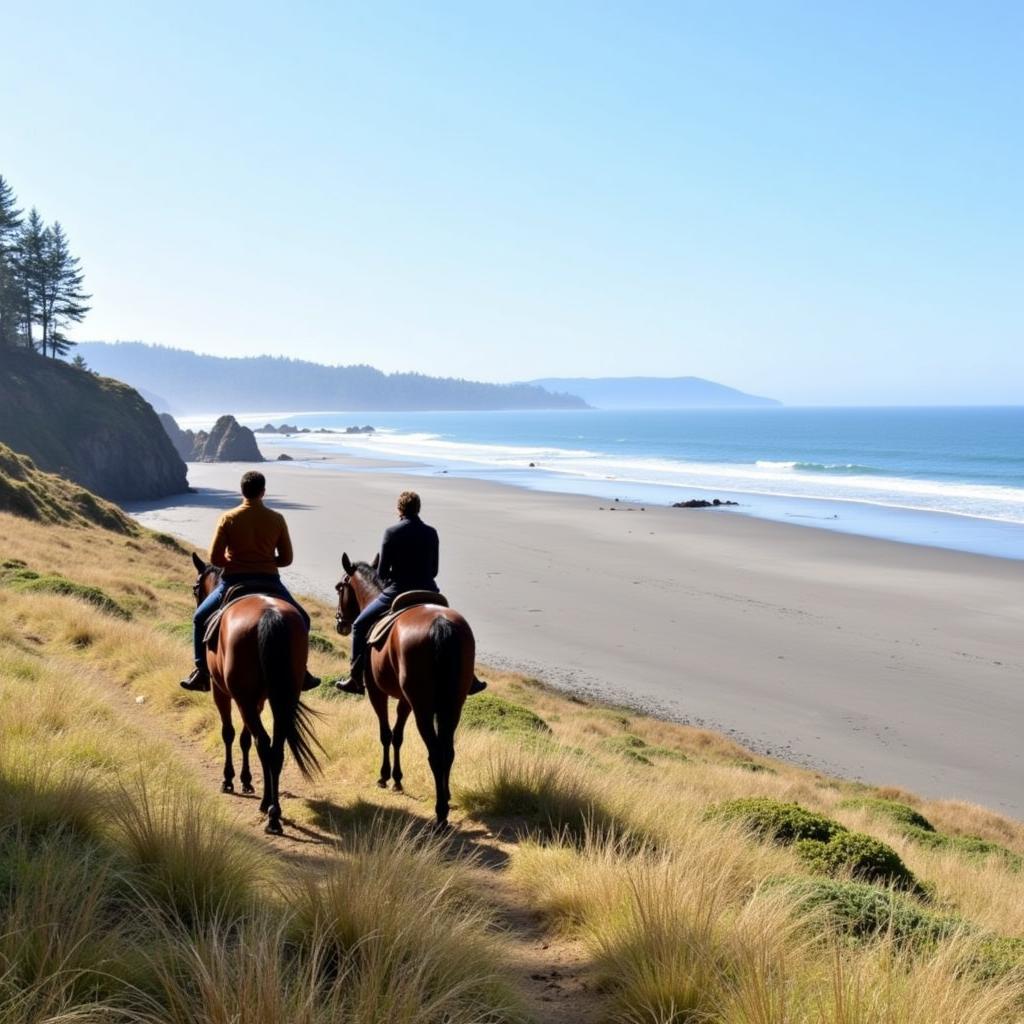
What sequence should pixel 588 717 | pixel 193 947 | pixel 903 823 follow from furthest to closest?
pixel 588 717 → pixel 903 823 → pixel 193 947

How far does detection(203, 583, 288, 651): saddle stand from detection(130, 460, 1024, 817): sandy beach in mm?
12557

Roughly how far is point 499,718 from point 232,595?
243 inches

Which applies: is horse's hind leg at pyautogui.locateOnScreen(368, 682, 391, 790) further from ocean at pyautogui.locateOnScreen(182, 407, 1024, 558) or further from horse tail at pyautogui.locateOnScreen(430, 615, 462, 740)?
ocean at pyautogui.locateOnScreen(182, 407, 1024, 558)

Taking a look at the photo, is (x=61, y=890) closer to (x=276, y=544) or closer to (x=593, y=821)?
(x=593, y=821)

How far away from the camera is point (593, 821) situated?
8203 mm

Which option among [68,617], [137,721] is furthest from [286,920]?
[68,617]

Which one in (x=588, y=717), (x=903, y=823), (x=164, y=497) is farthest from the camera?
(x=164, y=497)

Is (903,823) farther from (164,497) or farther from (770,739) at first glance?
(164,497)

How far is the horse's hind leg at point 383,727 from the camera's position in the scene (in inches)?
381

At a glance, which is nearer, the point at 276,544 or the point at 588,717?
the point at 276,544

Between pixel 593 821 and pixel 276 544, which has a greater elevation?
pixel 276 544

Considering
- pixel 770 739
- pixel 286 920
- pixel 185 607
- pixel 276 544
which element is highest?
pixel 276 544

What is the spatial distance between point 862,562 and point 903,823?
→ 26.7 m

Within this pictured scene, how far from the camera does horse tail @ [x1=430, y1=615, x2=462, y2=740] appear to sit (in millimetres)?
8383
